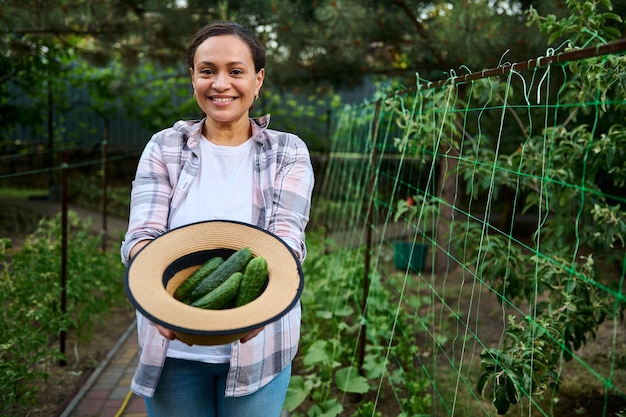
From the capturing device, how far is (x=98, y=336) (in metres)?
4.17

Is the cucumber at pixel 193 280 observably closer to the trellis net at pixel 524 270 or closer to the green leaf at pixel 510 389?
the trellis net at pixel 524 270

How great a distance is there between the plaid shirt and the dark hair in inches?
7.6

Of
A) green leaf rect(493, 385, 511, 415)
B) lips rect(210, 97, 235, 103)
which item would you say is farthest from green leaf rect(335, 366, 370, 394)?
lips rect(210, 97, 235, 103)

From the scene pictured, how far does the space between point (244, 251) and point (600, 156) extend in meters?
1.85

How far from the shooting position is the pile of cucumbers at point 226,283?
4.45 feet

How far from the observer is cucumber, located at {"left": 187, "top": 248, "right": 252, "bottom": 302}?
1403 mm

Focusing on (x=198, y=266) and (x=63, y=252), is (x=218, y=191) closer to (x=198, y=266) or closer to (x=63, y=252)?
(x=198, y=266)

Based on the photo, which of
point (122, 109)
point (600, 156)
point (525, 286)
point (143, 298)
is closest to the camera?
point (143, 298)

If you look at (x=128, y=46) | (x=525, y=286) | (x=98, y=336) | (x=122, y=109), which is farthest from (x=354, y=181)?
(x=122, y=109)

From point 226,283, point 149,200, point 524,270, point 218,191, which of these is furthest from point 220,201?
point 524,270

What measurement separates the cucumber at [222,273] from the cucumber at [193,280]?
1cm

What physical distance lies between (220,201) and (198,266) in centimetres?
20

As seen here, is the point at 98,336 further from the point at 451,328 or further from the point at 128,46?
the point at 128,46

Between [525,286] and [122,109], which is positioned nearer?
[525,286]
